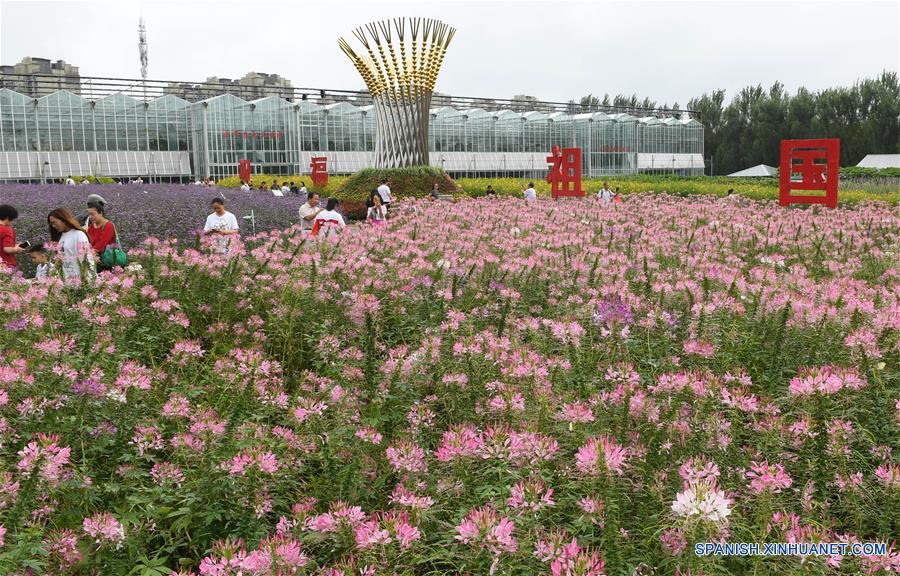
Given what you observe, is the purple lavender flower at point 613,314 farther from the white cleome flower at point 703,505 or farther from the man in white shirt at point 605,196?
the man in white shirt at point 605,196

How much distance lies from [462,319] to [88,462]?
186 centimetres

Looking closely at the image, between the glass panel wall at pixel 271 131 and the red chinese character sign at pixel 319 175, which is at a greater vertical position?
the glass panel wall at pixel 271 131

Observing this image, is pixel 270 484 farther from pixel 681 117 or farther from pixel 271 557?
pixel 681 117

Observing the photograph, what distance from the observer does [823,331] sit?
3312 millimetres

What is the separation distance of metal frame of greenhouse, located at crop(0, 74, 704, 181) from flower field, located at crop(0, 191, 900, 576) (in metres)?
38.5

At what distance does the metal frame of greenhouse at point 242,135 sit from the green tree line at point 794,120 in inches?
398

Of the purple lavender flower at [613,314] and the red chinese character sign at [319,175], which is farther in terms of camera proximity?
the red chinese character sign at [319,175]

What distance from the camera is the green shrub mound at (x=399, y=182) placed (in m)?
19.0

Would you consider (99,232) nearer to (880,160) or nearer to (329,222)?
(329,222)

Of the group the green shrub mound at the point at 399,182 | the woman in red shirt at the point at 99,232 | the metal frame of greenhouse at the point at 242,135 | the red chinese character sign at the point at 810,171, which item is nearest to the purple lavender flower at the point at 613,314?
the woman in red shirt at the point at 99,232

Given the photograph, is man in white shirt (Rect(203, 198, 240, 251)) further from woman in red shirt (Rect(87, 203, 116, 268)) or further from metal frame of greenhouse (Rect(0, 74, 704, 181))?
metal frame of greenhouse (Rect(0, 74, 704, 181))

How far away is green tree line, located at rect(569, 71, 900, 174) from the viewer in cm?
5256

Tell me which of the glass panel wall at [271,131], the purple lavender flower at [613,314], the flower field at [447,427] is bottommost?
the flower field at [447,427]

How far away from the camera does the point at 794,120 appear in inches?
2228
